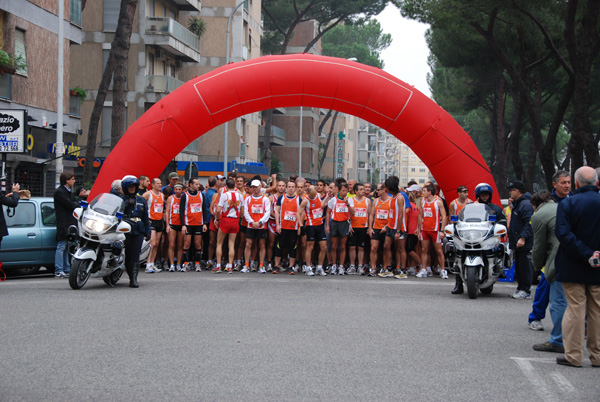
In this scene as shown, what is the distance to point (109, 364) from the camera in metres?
6.97

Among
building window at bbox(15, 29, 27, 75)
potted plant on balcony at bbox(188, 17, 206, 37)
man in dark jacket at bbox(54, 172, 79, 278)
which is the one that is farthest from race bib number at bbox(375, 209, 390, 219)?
potted plant on balcony at bbox(188, 17, 206, 37)

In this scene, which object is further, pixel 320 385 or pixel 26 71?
pixel 26 71

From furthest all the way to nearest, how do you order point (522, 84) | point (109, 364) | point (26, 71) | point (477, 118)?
point (477, 118) < point (26, 71) < point (522, 84) < point (109, 364)

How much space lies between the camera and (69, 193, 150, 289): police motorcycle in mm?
12438

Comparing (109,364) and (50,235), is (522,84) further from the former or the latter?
(109,364)

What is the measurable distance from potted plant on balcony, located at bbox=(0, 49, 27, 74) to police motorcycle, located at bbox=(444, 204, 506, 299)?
558 inches

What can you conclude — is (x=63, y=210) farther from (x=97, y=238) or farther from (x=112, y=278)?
(x=97, y=238)

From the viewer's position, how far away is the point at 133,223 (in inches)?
519

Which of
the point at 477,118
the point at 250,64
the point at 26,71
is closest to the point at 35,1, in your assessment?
the point at 26,71

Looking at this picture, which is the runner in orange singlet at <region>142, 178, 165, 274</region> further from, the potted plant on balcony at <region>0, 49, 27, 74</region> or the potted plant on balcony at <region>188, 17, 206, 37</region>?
the potted plant on balcony at <region>188, 17, 206, 37</region>

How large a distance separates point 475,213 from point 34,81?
18123mm

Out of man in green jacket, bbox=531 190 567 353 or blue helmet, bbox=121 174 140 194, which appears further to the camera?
blue helmet, bbox=121 174 140 194

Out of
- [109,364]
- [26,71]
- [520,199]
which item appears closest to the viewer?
[109,364]

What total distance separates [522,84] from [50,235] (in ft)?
48.2
